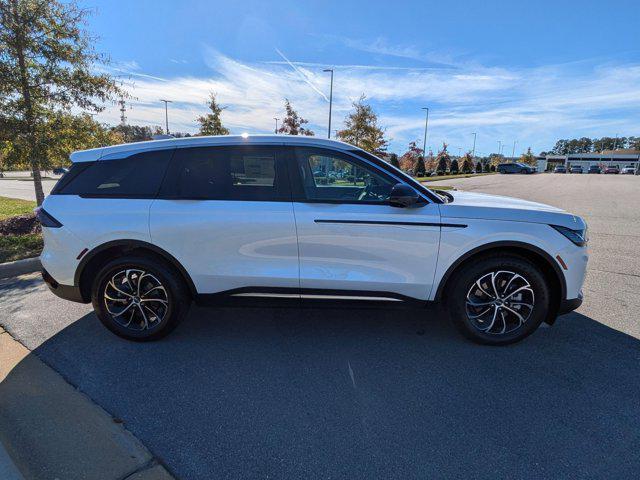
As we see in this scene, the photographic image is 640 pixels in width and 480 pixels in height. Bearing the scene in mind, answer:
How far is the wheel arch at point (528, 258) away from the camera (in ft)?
10.7

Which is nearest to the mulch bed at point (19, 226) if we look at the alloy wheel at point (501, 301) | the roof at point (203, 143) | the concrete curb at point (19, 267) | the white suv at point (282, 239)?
the concrete curb at point (19, 267)

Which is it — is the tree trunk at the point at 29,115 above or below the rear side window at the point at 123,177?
above

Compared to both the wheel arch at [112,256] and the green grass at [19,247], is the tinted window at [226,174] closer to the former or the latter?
the wheel arch at [112,256]

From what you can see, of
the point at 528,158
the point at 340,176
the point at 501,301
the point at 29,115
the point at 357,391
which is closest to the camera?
the point at 357,391

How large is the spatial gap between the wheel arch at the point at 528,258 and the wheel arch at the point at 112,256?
7.52 feet

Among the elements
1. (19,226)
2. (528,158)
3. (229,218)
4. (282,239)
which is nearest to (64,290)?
(229,218)

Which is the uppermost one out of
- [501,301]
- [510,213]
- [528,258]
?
[510,213]

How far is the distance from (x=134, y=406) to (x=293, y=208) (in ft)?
6.18

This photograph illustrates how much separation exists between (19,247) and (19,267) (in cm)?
94

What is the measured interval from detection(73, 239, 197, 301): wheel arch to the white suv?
0.01 m

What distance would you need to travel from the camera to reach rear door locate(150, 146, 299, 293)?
3271 mm

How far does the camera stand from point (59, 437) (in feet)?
7.51

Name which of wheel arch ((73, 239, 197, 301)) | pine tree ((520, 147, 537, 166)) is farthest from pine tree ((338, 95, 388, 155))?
pine tree ((520, 147, 537, 166))

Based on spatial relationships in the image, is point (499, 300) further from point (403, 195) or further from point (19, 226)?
point (19, 226)
